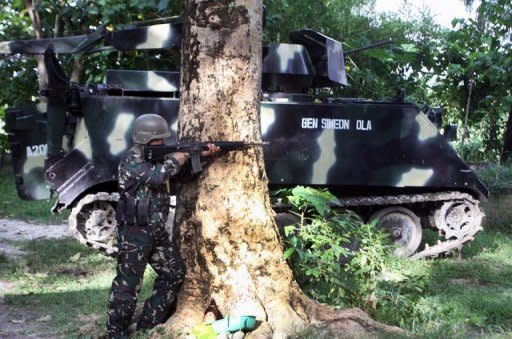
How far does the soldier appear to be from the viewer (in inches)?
202

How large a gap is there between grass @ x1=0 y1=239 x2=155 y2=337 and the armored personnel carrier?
480 mm

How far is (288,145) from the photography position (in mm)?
8703

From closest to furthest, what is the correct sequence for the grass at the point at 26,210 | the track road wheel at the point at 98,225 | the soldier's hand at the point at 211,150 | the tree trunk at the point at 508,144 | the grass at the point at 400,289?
the soldier's hand at the point at 211,150, the grass at the point at 400,289, the track road wheel at the point at 98,225, the grass at the point at 26,210, the tree trunk at the point at 508,144

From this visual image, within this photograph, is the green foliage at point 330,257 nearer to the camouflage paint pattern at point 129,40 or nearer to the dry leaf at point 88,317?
the dry leaf at point 88,317

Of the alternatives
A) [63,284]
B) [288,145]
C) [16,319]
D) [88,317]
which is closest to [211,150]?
[88,317]

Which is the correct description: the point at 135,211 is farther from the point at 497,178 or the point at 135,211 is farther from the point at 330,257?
the point at 497,178

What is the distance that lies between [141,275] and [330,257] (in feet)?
4.77

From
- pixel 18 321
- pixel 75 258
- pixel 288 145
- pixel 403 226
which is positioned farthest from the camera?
pixel 403 226

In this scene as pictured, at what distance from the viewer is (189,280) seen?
17.7 feet

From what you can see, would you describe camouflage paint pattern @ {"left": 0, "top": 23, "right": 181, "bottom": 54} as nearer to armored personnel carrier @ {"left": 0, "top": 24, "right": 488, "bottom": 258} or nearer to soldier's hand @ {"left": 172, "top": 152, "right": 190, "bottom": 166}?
armored personnel carrier @ {"left": 0, "top": 24, "right": 488, "bottom": 258}

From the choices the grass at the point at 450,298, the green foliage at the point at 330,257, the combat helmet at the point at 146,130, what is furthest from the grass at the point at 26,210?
the combat helmet at the point at 146,130

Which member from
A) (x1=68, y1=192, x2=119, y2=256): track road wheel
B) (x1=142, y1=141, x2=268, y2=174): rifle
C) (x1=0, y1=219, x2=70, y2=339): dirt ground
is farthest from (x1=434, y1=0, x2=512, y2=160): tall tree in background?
(x1=0, y1=219, x2=70, y2=339): dirt ground

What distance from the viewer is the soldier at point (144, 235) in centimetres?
513

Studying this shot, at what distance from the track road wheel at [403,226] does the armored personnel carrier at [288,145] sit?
0.01 meters
